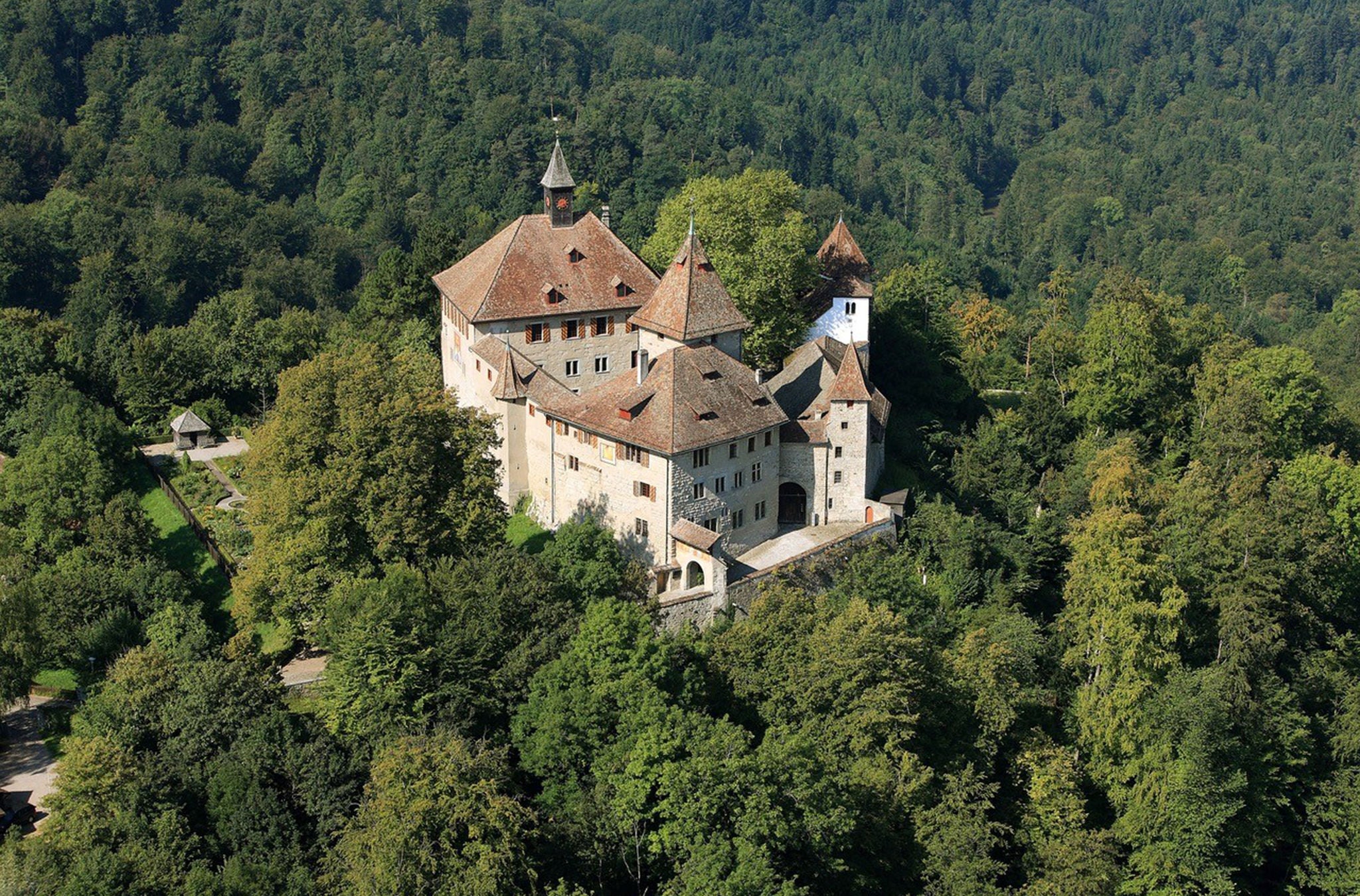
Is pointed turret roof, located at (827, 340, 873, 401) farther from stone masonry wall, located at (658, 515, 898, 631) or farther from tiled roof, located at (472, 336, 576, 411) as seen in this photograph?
tiled roof, located at (472, 336, 576, 411)

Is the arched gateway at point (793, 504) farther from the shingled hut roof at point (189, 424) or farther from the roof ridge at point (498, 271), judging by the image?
the shingled hut roof at point (189, 424)

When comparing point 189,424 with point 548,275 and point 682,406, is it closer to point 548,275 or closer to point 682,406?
point 548,275

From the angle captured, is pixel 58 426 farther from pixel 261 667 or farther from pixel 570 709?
pixel 570 709

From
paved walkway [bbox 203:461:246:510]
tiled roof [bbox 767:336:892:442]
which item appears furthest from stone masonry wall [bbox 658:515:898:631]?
paved walkway [bbox 203:461:246:510]

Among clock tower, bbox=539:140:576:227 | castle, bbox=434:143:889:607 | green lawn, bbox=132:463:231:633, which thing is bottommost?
green lawn, bbox=132:463:231:633

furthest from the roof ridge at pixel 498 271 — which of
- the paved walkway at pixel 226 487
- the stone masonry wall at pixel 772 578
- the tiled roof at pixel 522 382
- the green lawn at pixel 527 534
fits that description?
the stone masonry wall at pixel 772 578

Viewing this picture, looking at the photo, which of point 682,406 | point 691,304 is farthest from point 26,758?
point 691,304

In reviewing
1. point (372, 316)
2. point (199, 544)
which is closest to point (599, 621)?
point (199, 544)
